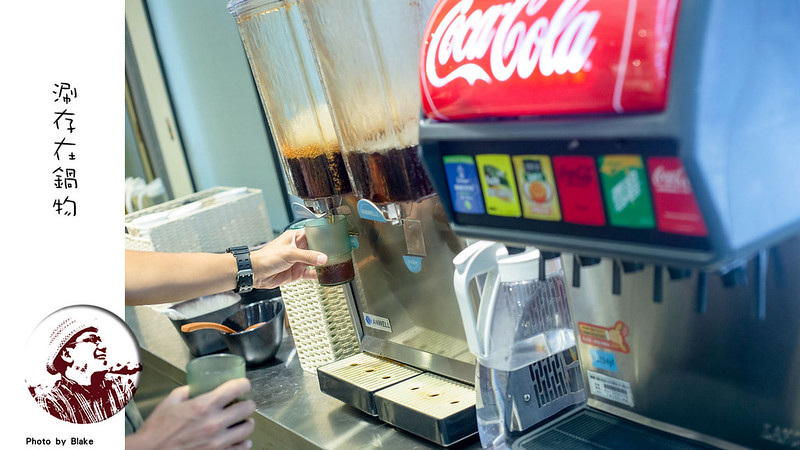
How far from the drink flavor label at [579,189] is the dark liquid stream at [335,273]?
0.89 m

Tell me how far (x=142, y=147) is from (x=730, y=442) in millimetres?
4447

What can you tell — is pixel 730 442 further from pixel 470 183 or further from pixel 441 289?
pixel 441 289

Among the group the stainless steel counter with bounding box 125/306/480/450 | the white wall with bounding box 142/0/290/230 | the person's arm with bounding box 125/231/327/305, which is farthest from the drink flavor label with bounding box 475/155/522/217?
the white wall with bounding box 142/0/290/230

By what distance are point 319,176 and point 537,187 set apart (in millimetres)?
774

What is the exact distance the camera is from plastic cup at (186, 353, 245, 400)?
1.17 meters

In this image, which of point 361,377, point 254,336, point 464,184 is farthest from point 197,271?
point 464,184

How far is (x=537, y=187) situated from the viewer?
900 mm

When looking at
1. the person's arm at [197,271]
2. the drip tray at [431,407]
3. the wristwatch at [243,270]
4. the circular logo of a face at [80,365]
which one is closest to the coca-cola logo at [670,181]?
the drip tray at [431,407]

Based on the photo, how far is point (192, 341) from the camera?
214 centimetres

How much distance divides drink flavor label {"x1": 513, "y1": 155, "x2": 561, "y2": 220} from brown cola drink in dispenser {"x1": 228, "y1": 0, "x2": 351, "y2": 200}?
2.33 feet

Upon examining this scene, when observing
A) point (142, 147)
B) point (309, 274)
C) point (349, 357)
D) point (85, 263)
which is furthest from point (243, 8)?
point (142, 147)

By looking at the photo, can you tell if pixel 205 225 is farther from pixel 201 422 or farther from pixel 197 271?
pixel 201 422

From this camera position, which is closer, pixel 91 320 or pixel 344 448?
pixel 344 448

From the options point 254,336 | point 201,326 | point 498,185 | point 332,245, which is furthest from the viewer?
point 201,326
